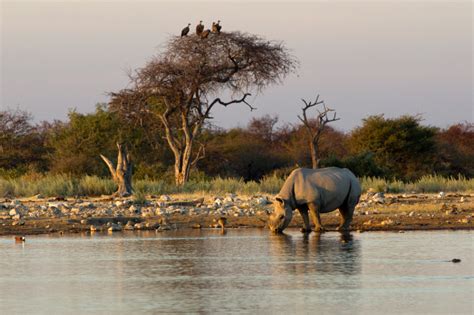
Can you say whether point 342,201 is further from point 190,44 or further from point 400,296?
point 190,44

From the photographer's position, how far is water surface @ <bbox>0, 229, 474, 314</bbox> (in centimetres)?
1069

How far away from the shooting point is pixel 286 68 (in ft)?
131

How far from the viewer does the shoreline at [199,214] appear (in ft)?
66.2

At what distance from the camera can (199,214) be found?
22.6 meters

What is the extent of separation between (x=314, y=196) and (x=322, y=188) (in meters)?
0.28

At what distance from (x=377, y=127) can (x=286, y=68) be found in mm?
9853

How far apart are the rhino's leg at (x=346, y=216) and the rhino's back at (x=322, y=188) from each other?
213mm

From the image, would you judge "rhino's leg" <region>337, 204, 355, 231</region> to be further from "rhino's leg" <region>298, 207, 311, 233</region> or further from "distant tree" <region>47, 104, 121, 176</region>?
"distant tree" <region>47, 104, 121, 176</region>

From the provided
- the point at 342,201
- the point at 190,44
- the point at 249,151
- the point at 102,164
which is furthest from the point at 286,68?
the point at 342,201

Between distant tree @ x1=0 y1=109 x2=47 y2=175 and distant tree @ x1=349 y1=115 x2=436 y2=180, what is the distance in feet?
46.7

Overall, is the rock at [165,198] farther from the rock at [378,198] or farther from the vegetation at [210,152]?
the vegetation at [210,152]

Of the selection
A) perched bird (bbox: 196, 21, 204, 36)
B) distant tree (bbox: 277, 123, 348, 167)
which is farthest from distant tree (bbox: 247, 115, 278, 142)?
perched bird (bbox: 196, 21, 204, 36)

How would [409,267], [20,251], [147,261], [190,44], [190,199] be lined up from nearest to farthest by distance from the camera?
[409,267], [147,261], [20,251], [190,199], [190,44]

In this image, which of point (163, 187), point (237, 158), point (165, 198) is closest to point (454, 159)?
point (237, 158)
